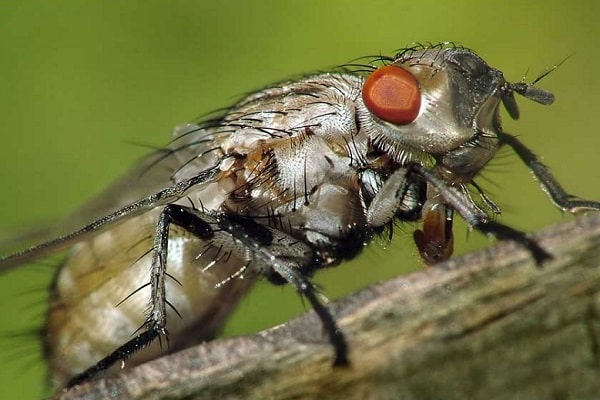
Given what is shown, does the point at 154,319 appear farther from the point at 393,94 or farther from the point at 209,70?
the point at 209,70

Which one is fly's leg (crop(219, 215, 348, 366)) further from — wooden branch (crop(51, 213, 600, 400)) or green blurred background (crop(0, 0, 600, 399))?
green blurred background (crop(0, 0, 600, 399))

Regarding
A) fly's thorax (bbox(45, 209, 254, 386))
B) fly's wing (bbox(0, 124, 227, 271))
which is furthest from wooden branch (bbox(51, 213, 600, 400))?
fly's thorax (bbox(45, 209, 254, 386))

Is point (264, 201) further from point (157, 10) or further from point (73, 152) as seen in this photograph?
point (157, 10)

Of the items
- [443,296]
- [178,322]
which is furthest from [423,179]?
[443,296]

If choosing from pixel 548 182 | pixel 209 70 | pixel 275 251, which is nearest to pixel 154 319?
pixel 275 251

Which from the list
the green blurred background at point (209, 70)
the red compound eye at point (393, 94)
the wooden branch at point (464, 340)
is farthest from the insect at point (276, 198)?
the wooden branch at point (464, 340)

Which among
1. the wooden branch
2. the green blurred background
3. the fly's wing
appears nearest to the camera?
the wooden branch
